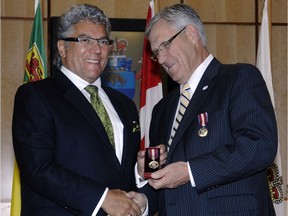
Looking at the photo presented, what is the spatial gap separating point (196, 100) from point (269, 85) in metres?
2.42

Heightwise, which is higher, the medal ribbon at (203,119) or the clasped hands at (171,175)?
the medal ribbon at (203,119)

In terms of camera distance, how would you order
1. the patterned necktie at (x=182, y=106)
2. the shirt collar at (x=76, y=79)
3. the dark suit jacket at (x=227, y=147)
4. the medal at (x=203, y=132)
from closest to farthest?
the dark suit jacket at (x=227, y=147)
the medal at (x=203, y=132)
the patterned necktie at (x=182, y=106)
the shirt collar at (x=76, y=79)

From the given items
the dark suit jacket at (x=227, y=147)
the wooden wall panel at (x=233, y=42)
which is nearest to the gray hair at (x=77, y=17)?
the dark suit jacket at (x=227, y=147)

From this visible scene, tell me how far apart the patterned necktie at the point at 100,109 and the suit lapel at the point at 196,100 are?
41 centimetres

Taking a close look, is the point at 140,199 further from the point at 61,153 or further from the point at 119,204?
the point at 61,153

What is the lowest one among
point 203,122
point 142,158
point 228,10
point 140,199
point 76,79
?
point 140,199

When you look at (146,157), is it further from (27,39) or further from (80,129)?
(27,39)

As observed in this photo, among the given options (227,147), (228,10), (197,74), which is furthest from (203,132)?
(228,10)

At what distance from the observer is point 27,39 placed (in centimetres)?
537

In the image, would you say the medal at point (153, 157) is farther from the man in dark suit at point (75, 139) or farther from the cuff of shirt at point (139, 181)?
the cuff of shirt at point (139, 181)

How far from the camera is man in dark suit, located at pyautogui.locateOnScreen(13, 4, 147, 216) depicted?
272 cm

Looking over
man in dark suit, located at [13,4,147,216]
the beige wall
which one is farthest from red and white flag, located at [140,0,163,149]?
man in dark suit, located at [13,4,147,216]

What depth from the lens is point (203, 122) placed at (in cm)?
266

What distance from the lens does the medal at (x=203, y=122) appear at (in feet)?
8.64
